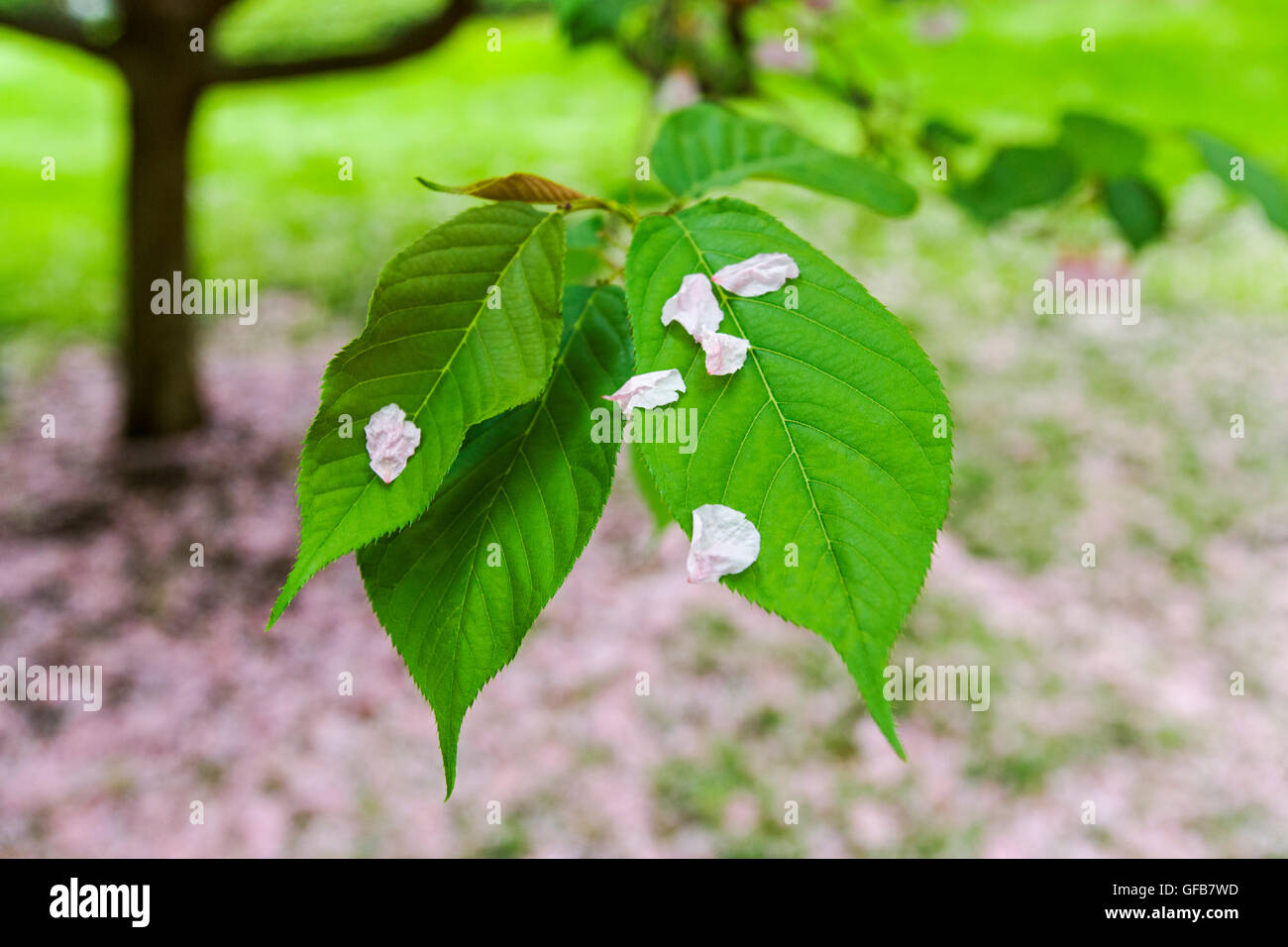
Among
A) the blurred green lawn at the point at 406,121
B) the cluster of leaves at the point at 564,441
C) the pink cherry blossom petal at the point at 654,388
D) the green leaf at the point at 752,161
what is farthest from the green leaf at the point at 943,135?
the blurred green lawn at the point at 406,121

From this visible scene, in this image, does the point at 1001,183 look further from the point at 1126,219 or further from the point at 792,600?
the point at 792,600

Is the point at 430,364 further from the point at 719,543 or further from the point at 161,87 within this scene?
the point at 161,87

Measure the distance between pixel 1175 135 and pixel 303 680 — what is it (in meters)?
2.94

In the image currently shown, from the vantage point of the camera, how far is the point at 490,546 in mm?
477

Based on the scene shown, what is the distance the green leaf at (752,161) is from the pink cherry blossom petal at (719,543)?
32cm

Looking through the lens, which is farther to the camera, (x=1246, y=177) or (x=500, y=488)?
(x=1246, y=177)

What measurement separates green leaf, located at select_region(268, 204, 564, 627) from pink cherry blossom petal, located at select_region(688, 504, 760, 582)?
11 cm

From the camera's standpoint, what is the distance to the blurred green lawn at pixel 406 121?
5781 mm

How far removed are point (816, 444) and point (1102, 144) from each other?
1014 millimetres

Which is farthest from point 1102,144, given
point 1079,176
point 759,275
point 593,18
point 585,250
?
point 759,275

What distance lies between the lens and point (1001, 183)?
1.19 m

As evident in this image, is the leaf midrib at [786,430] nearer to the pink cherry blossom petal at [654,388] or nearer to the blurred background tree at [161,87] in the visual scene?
the pink cherry blossom petal at [654,388]
